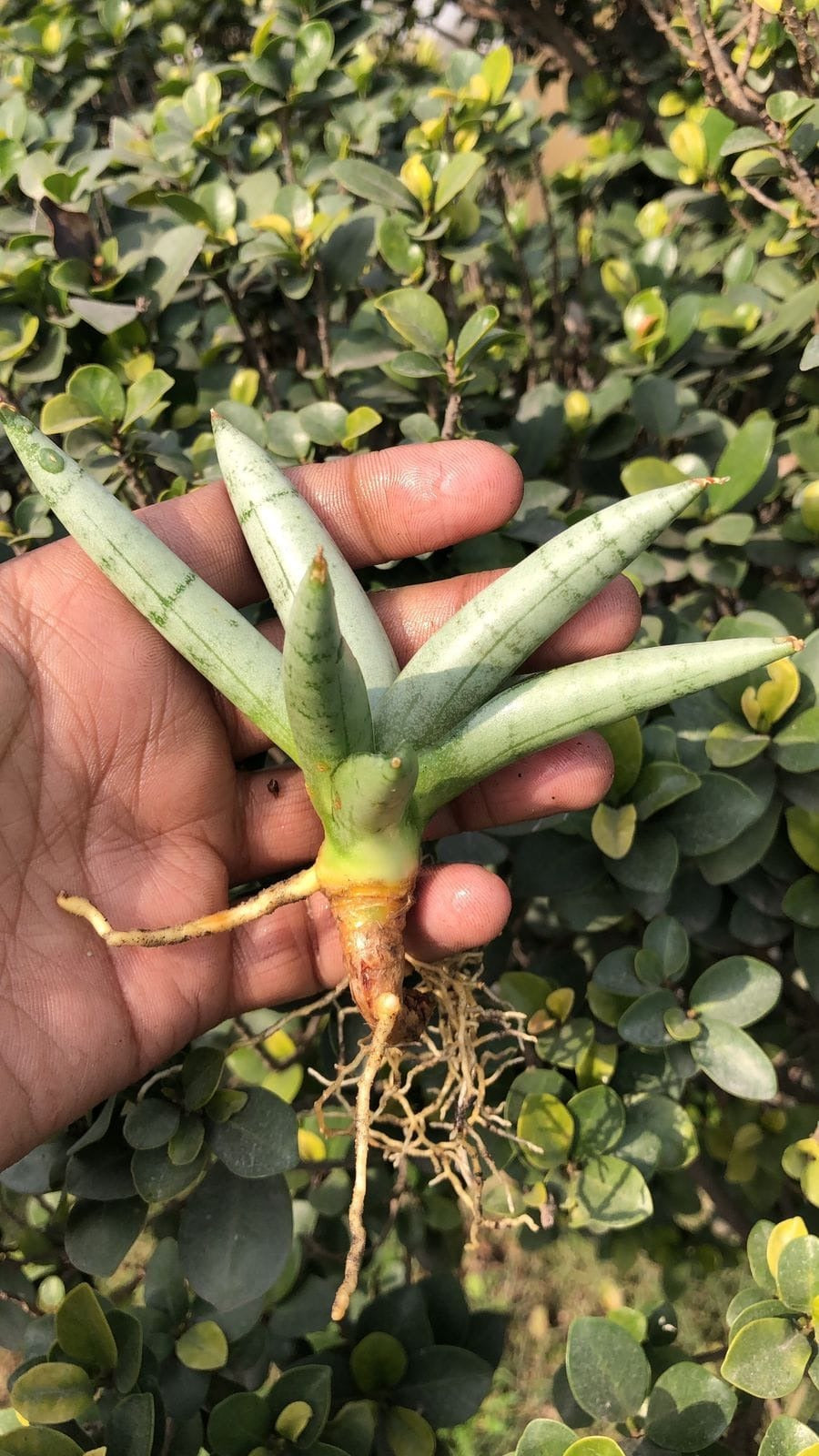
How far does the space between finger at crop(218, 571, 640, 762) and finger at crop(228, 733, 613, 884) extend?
0.12 m

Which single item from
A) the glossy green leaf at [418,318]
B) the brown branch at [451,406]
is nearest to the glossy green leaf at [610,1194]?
the brown branch at [451,406]

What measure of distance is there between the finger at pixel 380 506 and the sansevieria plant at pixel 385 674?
0.21 metres

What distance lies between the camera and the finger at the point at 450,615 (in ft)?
5.04

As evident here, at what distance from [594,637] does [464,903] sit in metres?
0.52

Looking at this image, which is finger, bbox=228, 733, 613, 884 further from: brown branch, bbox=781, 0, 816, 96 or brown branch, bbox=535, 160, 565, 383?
brown branch, bbox=535, 160, 565, 383

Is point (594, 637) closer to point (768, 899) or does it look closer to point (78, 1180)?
point (768, 899)

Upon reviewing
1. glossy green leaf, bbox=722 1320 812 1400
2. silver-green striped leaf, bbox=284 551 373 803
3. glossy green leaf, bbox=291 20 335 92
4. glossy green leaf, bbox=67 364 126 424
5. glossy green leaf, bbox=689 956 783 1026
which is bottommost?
glossy green leaf, bbox=722 1320 812 1400

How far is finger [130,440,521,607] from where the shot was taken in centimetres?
163

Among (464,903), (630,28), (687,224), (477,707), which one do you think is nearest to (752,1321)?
(464,903)

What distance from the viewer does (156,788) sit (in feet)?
5.37

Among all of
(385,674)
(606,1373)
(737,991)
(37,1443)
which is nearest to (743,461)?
(385,674)

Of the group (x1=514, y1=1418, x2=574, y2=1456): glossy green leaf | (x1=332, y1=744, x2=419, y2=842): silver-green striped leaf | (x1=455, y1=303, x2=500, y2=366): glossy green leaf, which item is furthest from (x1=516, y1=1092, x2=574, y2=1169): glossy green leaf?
(x1=455, y1=303, x2=500, y2=366): glossy green leaf

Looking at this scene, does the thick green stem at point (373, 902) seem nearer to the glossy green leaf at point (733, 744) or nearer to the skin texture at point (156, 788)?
the skin texture at point (156, 788)

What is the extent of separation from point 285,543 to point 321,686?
47 cm
